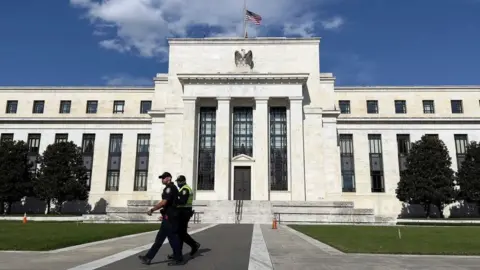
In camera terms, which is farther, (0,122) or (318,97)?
(0,122)

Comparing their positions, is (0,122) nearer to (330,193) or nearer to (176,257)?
(330,193)

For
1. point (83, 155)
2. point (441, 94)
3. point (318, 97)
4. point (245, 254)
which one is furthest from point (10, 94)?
point (441, 94)

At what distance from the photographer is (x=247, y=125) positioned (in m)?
43.2

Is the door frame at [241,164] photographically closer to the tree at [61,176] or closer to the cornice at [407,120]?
the cornice at [407,120]

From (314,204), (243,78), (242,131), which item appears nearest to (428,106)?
(242,131)

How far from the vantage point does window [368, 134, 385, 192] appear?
48531 mm

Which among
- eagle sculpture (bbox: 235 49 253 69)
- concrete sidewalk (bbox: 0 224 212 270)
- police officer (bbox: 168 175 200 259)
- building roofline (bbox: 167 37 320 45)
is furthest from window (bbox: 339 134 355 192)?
police officer (bbox: 168 175 200 259)

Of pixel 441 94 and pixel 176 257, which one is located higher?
pixel 441 94

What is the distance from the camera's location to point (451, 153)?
4850 centimetres

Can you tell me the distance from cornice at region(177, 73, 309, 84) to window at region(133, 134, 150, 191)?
1302 centimetres

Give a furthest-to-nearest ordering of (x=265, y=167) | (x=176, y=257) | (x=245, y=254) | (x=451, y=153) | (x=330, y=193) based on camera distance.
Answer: (x=451, y=153)
(x=330, y=193)
(x=265, y=167)
(x=245, y=254)
(x=176, y=257)

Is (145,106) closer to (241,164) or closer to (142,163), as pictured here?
(142,163)

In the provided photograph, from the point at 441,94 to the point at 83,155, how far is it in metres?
50.0

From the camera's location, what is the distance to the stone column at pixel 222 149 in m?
39.8
